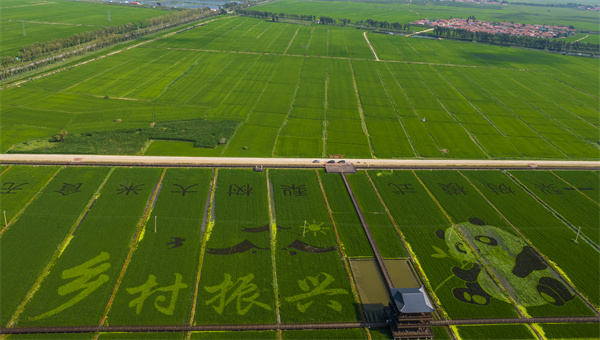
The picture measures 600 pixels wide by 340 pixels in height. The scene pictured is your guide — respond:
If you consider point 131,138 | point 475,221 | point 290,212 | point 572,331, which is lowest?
point 572,331

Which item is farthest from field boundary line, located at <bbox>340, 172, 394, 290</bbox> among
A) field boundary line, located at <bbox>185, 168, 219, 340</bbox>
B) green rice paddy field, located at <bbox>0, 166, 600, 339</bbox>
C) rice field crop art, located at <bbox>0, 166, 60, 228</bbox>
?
rice field crop art, located at <bbox>0, 166, 60, 228</bbox>

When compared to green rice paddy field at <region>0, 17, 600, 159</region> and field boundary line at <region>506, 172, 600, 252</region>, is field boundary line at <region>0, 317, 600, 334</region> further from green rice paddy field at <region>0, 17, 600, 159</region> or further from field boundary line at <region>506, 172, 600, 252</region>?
green rice paddy field at <region>0, 17, 600, 159</region>

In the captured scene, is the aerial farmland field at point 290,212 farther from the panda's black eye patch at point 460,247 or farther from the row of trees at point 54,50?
the row of trees at point 54,50

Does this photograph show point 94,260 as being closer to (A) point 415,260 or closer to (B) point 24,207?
(B) point 24,207

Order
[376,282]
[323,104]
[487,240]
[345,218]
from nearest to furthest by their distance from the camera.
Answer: [376,282] → [487,240] → [345,218] → [323,104]

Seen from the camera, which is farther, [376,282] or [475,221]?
[475,221]

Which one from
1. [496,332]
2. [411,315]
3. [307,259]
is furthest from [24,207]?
[496,332]

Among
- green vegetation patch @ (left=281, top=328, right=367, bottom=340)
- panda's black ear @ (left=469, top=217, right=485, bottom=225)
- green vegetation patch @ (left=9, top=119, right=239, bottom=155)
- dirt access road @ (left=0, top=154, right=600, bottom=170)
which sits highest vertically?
green vegetation patch @ (left=9, top=119, right=239, bottom=155)
